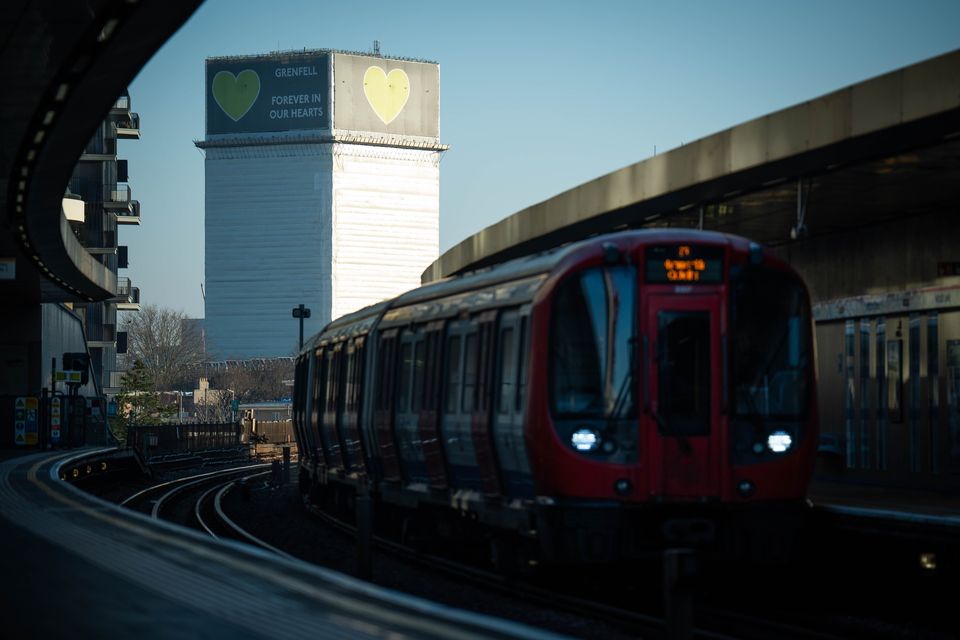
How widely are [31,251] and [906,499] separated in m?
25.8

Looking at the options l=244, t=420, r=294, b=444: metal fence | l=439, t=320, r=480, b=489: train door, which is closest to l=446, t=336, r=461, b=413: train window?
l=439, t=320, r=480, b=489: train door

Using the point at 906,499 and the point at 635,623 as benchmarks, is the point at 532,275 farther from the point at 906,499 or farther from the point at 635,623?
the point at 906,499

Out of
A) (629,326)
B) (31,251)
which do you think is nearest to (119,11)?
(629,326)

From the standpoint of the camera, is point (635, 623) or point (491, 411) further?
point (491, 411)

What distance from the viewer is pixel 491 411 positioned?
50.9 ft

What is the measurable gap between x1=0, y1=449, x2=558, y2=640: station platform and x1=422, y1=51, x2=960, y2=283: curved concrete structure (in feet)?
26.6

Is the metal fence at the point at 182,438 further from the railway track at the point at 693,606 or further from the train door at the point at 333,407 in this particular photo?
the railway track at the point at 693,606

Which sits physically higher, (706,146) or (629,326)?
(706,146)

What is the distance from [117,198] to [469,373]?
275 feet

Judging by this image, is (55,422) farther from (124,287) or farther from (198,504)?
(124,287)

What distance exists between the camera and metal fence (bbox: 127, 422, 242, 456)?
5467cm

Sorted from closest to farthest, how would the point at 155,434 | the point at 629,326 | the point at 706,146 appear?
the point at 629,326 → the point at 706,146 → the point at 155,434

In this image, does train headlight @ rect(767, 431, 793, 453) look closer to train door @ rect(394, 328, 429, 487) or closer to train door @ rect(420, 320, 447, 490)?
train door @ rect(420, 320, 447, 490)

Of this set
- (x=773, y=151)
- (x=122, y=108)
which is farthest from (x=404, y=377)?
(x=122, y=108)
